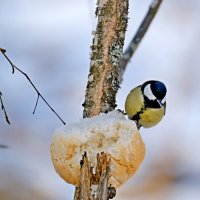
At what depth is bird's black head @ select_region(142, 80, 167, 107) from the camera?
55.6 inches

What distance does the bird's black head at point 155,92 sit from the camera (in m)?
1.41

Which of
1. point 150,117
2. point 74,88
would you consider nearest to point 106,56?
point 150,117

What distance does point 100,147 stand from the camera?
44.1 inches

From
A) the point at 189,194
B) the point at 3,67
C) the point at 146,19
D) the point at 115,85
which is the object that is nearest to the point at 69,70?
the point at 3,67

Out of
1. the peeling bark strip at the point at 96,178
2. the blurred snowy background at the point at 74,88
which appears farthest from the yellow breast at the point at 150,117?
the blurred snowy background at the point at 74,88

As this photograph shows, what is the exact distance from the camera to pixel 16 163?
9.31ft

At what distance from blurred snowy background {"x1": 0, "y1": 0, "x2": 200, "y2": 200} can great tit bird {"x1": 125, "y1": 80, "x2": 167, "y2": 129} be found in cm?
120

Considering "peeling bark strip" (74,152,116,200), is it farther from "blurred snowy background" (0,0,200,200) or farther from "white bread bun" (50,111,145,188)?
"blurred snowy background" (0,0,200,200)

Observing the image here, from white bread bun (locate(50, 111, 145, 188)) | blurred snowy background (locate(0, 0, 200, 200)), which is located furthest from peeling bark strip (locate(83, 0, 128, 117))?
blurred snowy background (locate(0, 0, 200, 200))

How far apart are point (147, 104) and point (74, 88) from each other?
157 cm

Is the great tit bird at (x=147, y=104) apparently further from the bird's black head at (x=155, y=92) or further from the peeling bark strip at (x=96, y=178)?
the peeling bark strip at (x=96, y=178)

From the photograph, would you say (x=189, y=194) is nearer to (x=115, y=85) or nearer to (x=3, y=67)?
(x=3, y=67)

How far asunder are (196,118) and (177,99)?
0.13 m

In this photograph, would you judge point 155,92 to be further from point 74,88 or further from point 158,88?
point 74,88
